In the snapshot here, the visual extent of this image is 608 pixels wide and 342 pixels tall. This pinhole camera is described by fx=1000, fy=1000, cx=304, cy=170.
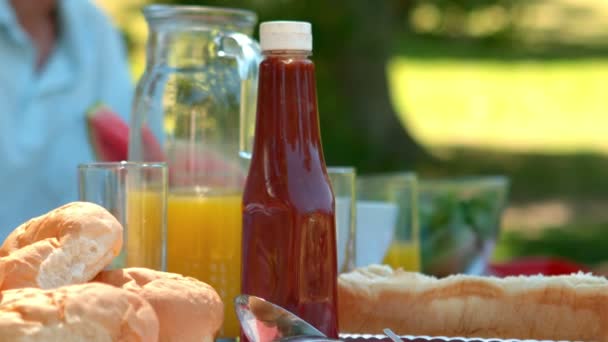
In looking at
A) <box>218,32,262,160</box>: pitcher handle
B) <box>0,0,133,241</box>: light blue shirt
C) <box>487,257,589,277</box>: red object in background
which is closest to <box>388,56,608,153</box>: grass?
<box>0,0,133,241</box>: light blue shirt

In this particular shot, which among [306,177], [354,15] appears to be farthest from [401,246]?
[354,15]

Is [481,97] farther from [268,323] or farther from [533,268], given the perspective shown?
[268,323]

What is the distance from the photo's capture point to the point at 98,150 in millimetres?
1813

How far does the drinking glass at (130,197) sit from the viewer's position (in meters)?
1.11

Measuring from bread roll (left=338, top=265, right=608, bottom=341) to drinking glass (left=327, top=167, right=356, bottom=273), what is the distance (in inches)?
7.3

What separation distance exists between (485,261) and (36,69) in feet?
5.12

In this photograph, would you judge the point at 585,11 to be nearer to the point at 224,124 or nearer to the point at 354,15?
the point at 354,15

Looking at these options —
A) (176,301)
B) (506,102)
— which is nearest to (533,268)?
(176,301)

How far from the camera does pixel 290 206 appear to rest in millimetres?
1007

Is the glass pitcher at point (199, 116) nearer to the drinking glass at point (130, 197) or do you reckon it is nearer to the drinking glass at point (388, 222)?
the drinking glass at point (130, 197)

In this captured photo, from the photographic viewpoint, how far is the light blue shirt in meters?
2.63

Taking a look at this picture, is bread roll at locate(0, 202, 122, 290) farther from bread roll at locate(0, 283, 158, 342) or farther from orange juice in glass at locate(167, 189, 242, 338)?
orange juice in glass at locate(167, 189, 242, 338)

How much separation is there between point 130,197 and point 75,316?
0.30 metres

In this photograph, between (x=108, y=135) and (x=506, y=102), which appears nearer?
(x=108, y=135)
